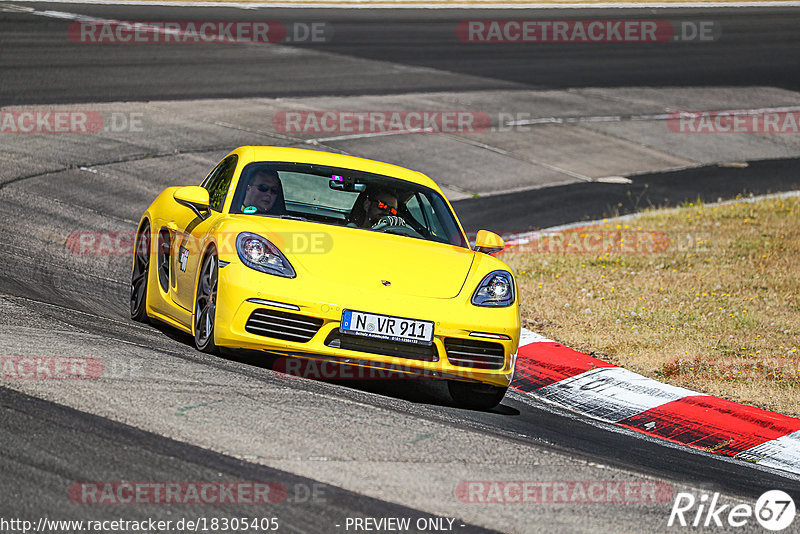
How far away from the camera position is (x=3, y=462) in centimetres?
465

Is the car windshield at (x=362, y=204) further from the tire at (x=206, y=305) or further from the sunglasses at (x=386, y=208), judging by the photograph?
the tire at (x=206, y=305)

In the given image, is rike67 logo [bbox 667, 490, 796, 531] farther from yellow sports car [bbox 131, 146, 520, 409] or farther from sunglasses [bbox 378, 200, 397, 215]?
sunglasses [bbox 378, 200, 397, 215]

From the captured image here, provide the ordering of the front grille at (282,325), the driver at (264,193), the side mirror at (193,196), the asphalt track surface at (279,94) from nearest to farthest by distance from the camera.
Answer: the asphalt track surface at (279,94) < the front grille at (282,325) < the side mirror at (193,196) < the driver at (264,193)

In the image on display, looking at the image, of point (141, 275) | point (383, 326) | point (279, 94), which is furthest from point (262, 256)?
point (279, 94)

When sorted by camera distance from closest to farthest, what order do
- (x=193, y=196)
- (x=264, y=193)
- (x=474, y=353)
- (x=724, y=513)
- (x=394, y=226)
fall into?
(x=724, y=513)
(x=474, y=353)
(x=193, y=196)
(x=264, y=193)
(x=394, y=226)

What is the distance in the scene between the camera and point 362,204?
818cm

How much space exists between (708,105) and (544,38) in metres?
7.73

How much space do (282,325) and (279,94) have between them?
46.8 feet

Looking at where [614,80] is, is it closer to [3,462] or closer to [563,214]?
[563,214]

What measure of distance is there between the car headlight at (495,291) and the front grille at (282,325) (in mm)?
1076

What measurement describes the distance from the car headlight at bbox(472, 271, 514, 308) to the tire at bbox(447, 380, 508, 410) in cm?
53

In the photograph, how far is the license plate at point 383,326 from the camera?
6.72m

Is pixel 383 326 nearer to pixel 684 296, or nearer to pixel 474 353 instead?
pixel 474 353

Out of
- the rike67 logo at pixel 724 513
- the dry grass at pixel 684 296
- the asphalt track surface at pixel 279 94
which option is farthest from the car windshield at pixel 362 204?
the rike67 logo at pixel 724 513
